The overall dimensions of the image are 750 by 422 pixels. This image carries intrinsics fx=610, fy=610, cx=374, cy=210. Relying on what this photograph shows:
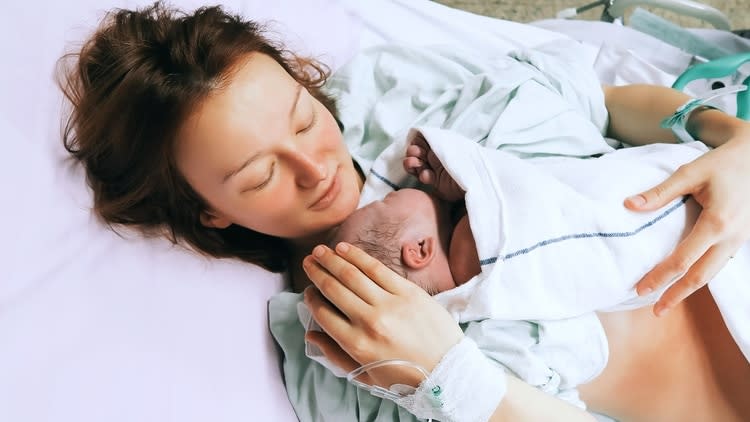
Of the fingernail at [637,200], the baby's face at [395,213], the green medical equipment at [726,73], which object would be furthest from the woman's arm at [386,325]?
the green medical equipment at [726,73]

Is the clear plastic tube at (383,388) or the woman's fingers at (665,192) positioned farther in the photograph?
the woman's fingers at (665,192)

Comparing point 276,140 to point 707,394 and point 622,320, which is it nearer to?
point 622,320

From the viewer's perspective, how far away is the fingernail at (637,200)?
0.93m

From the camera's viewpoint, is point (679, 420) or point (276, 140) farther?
point (679, 420)

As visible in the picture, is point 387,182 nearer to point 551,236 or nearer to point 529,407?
point 551,236

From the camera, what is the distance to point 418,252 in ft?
3.16

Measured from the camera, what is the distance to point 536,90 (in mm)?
1207

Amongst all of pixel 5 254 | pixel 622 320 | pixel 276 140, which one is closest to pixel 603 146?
pixel 622 320

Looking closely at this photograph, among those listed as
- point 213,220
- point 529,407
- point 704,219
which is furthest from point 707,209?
point 213,220

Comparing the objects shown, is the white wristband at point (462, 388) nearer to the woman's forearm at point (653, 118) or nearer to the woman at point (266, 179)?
the woman at point (266, 179)

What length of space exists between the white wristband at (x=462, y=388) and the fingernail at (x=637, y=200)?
34 centimetres

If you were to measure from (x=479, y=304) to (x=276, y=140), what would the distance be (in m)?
0.40

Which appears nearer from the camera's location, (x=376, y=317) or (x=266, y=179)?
(x=376, y=317)

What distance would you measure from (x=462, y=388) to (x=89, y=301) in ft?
1.74
